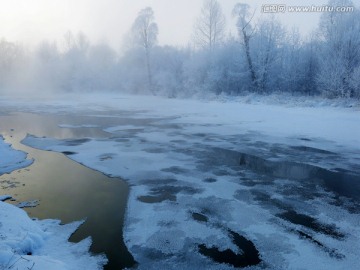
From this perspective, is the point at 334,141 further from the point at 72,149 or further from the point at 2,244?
the point at 2,244

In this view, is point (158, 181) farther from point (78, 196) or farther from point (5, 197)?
point (5, 197)

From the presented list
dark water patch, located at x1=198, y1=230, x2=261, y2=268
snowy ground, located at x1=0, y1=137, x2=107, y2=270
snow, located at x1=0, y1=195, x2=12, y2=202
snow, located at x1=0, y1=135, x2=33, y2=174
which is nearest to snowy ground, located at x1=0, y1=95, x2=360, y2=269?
dark water patch, located at x1=198, y1=230, x2=261, y2=268

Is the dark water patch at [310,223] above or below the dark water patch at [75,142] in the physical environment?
below

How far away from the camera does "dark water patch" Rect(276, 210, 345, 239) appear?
5598mm

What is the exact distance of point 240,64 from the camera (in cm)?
3725

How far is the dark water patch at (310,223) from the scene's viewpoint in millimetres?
5598

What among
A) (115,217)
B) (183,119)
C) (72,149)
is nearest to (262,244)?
(115,217)

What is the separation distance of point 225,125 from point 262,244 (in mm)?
12970

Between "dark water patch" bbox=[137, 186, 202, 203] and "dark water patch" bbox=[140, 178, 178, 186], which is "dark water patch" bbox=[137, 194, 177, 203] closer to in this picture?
"dark water patch" bbox=[137, 186, 202, 203]

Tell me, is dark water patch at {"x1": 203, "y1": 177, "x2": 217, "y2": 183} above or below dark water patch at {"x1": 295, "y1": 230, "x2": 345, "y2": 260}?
below

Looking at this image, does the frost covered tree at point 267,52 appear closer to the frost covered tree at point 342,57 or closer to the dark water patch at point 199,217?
the frost covered tree at point 342,57

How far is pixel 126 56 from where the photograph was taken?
5391 cm

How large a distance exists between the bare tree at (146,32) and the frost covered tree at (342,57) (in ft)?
79.5

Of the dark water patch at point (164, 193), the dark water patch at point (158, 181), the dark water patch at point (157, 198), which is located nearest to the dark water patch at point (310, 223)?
the dark water patch at point (164, 193)
